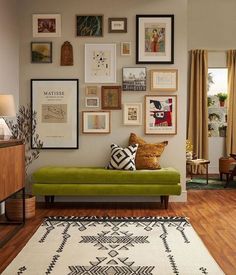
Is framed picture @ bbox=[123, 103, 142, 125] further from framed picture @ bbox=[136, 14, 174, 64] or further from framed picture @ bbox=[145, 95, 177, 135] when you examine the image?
framed picture @ bbox=[136, 14, 174, 64]

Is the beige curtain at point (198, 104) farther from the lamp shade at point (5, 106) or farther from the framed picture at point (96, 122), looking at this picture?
the lamp shade at point (5, 106)

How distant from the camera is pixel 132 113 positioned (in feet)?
19.6

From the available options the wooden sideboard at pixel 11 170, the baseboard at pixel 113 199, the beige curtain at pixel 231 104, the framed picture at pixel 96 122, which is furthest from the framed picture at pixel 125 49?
the beige curtain at pixel 231 104

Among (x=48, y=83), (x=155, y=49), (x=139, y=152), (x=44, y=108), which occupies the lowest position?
(x=139, y=152)

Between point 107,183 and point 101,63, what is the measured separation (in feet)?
5.93

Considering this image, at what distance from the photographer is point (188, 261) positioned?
3318 millimetres

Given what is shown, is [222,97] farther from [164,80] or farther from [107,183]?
[107,183]

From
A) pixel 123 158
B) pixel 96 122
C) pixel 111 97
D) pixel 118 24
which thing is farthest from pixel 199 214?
pixel 118 24

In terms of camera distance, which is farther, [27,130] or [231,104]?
[231,104]

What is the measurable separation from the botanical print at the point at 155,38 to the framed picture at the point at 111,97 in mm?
732

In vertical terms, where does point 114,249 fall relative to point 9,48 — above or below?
below

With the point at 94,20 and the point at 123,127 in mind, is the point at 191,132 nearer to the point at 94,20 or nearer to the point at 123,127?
the point at 123,127

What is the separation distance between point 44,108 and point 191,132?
13.5 feet

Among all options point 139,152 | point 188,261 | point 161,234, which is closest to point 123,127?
point 139,152
